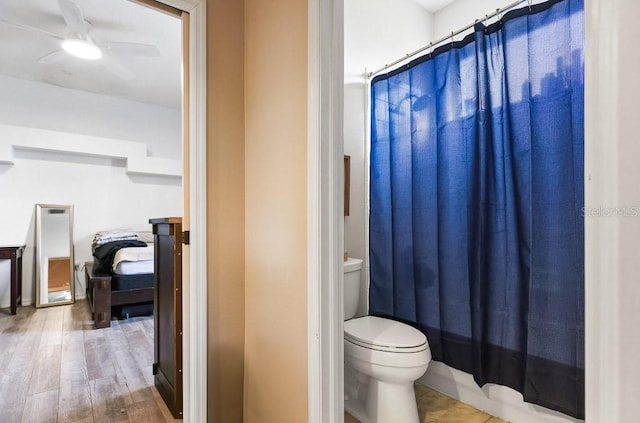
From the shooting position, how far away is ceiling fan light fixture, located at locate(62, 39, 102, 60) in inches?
102

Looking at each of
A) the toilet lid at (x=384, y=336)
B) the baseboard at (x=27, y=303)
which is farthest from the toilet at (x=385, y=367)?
the baseboard at (x=27, y=303)

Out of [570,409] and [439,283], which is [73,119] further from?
[570,409]

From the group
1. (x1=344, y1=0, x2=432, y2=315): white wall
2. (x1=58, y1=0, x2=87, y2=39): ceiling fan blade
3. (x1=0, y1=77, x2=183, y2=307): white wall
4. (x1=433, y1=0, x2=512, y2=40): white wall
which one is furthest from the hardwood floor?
(x1=433, y1=0, x2=512, y2=40): white wall

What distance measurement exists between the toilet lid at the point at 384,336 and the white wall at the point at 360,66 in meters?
0.48

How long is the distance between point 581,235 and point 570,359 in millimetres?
572

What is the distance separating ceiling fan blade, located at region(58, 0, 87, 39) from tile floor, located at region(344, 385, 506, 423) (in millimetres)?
3094

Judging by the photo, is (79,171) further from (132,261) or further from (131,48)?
(131,48)

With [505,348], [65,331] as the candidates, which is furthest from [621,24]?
[65,331]

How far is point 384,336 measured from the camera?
5.33 ft

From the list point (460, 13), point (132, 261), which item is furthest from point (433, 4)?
point (132, 261)

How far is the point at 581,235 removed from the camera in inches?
55.5

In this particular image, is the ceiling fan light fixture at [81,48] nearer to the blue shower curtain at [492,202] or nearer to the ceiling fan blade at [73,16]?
the ceiling fan blade at [73,16]

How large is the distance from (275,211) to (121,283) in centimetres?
271

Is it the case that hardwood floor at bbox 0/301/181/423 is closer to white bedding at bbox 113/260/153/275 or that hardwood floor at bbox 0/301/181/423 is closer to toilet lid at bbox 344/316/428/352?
white bedding at bbox 113/260/153/275
